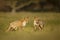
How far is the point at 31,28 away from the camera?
2543 millimetres

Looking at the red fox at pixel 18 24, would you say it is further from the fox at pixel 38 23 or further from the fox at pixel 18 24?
the fox at pixel 38 23

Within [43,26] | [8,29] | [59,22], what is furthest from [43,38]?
[8,29]

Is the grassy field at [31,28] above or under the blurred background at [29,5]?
under

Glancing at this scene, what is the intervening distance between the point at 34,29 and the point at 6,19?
1.77 ft

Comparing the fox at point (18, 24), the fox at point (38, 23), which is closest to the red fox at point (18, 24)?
the fox at point (18, 24)

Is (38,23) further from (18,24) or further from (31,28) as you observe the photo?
(18,24)

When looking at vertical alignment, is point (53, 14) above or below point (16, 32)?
above

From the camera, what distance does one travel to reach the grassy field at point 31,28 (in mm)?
2500

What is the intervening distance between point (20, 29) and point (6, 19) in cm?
32

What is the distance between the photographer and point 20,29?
254cm

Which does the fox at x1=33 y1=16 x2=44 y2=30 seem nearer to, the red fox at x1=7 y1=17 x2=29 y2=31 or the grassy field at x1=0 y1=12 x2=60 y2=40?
the grassy field at x1=0 y1=12 x2=60 y2=40

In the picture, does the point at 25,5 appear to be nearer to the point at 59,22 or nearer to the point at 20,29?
the point at 20,29

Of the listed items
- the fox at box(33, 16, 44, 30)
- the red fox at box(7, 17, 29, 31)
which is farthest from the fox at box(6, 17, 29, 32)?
the fox at box(33, 16, 44, 30)

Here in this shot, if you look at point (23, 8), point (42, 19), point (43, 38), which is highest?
point (23, 8)
